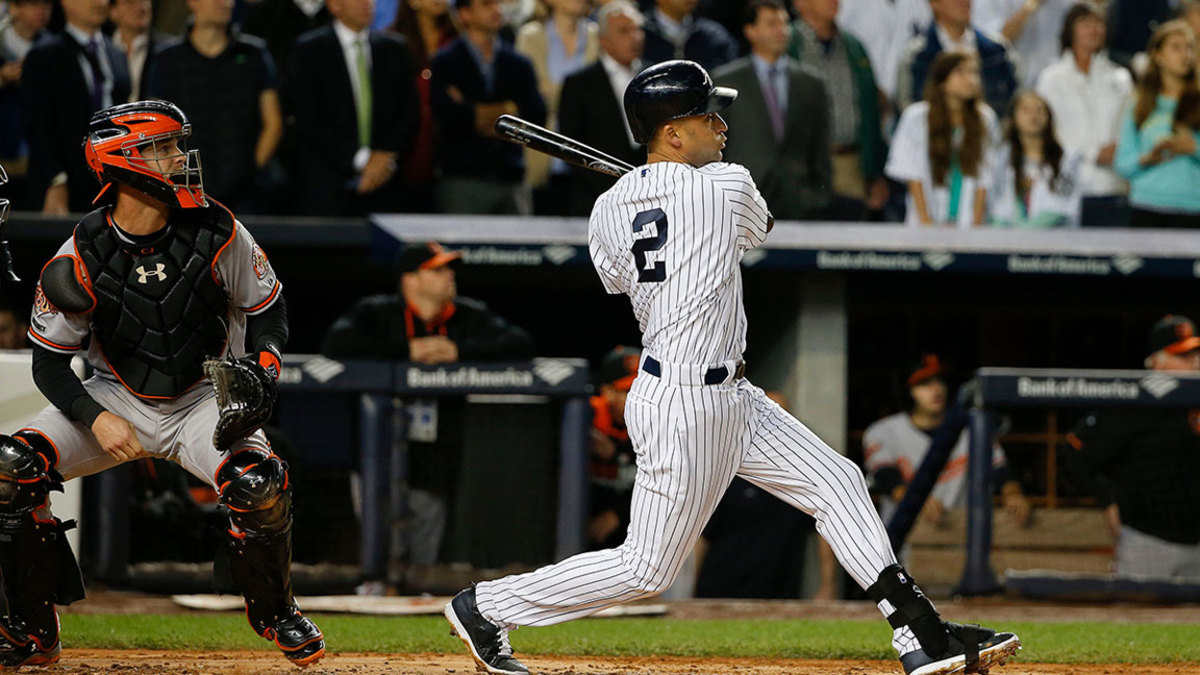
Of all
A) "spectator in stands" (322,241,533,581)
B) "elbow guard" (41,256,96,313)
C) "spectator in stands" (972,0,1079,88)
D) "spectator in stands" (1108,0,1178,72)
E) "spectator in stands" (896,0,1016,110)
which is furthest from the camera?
"spectator in stands" (1108,0,1178,72)

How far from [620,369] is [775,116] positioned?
5.20 ft

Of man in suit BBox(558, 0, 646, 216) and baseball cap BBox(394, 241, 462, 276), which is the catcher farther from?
man in suit BBox(558, 0, 646, 216)

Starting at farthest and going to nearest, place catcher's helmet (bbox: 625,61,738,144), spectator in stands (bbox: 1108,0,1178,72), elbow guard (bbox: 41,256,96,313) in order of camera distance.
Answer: spectator in stands (bbox: 1108,0,1178,72)
elbow guard (bbox: 41,256,96,313)
catcher's helmet (bbox: 625,61,738,144)

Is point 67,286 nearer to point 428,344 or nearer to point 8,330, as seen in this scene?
point 428,344

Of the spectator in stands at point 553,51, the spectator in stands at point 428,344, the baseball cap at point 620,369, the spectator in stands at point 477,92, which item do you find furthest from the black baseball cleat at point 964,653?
the spectator in stands at point 553,51

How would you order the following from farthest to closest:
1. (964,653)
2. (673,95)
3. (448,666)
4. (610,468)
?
1. (610,468)
2. (448,666)
3. (673,95)
4. (964,653)

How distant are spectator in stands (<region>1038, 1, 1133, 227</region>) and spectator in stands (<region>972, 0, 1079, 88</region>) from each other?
0.16 meters

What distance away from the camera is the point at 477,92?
703cm

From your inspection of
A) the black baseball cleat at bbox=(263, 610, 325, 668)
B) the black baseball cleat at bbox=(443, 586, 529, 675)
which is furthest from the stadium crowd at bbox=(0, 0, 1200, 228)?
the black baseball cleat at bbox=(443, 586, 529, 675)

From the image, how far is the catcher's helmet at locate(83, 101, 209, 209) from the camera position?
3.74 meters

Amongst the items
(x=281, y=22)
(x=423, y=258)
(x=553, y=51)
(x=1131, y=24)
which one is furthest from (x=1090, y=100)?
(x=281, y=22)

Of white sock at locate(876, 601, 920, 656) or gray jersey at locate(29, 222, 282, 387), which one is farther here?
gray jersey at locate(29, 222, 282, 387)

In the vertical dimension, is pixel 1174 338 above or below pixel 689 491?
above

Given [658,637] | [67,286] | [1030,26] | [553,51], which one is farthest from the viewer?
[1030,26]
